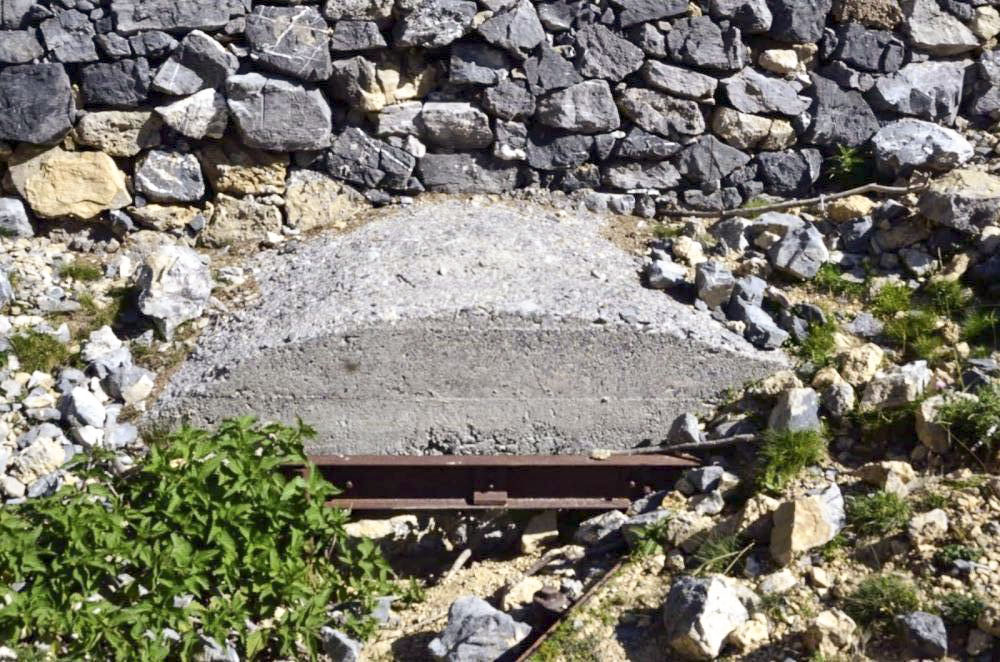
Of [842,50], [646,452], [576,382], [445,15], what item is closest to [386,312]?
[576,382]

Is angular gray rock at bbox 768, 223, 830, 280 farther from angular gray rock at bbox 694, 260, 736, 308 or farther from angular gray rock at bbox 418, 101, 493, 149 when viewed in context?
angular gray rock at bbox 418, 101, 493, 149

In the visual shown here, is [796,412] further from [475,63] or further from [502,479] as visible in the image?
[475,63]

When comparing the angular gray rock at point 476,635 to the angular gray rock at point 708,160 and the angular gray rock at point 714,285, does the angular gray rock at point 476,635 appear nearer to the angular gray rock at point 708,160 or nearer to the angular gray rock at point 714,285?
the angular gray rock at point 714,285

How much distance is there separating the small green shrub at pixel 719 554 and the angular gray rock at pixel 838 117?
310cm

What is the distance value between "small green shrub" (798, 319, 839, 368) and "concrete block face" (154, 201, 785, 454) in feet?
0.49

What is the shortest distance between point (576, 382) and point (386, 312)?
0.97 metres

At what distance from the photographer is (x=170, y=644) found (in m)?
4.79

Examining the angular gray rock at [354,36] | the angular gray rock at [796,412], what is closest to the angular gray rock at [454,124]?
the angular gray rock at [354,36]

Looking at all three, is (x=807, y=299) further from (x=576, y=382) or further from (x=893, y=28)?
(x=893, y=28)

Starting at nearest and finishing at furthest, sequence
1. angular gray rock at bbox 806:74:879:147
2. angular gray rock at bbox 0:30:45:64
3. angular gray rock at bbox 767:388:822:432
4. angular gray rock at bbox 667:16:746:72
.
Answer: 1. angular gray rock at bbox 767:388:822:432
2. angular gray rock at bbox 0:30:45:64
3. angular gray rock at bbox 667:16:746:72
4. angular gray rock at bbox 806:74:879:147

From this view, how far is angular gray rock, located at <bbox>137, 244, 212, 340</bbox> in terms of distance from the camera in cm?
631

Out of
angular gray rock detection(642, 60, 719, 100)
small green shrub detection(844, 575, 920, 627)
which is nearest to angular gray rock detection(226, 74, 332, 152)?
angular gray rock detection(642, 60, 719, 100)

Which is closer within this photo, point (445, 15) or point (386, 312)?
point (386, 312)

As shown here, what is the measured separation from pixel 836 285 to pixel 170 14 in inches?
150
